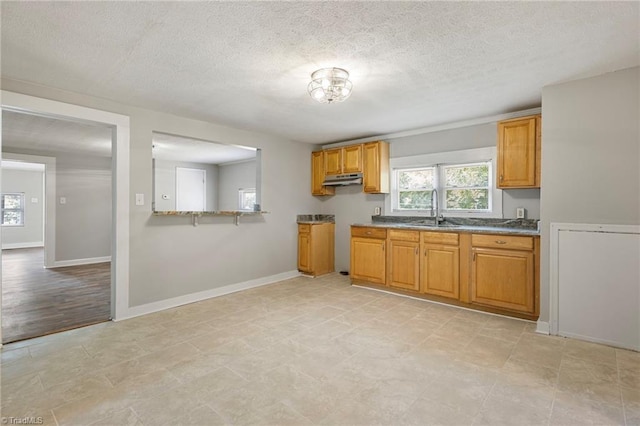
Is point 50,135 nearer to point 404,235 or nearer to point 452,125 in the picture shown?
point 404,235

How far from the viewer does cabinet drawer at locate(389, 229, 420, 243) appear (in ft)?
13.4

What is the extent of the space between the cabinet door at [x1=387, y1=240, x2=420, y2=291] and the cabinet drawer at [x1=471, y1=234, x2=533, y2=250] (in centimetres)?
73

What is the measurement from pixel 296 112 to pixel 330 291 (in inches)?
96.2

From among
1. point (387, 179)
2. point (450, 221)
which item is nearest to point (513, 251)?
point (450, 221)

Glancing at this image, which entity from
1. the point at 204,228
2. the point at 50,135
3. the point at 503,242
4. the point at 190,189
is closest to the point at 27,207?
the point at 190,189

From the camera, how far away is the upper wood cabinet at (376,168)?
484cm

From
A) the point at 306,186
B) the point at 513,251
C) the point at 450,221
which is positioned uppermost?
the point at 306,186

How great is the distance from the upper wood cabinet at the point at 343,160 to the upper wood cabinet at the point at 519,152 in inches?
80.4

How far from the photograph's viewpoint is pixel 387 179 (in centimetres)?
496

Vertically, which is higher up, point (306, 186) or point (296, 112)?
point (296, 112)

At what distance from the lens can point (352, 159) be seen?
514 centimetres

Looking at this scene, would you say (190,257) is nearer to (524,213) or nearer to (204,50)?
(204,50)

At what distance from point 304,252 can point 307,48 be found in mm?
3637

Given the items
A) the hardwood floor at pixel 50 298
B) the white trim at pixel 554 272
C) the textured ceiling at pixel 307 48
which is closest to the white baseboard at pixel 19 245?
the hardwood floor at pixel 50 298
